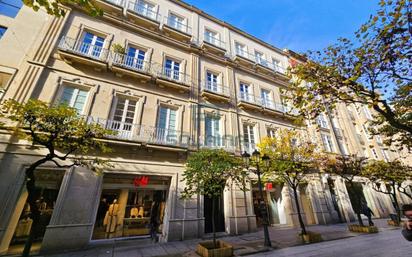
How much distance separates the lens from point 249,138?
12.8 meters

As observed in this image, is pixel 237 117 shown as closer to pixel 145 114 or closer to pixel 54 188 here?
pixel 145 114

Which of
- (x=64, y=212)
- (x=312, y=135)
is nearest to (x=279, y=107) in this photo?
(x=312, y=135)

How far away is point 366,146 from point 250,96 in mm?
15411

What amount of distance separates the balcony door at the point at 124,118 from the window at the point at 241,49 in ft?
36.3

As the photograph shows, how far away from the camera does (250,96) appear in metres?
14.6

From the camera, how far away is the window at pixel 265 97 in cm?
1501

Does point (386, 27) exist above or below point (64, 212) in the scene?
above

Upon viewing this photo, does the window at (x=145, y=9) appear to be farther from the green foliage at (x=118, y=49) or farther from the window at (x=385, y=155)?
the window at (x=385, y=155)

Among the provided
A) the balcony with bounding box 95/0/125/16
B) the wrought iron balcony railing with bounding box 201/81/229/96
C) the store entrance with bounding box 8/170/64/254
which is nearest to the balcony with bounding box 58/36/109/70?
the balcony with bounding box 95/0/125/16

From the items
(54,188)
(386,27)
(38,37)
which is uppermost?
(38,37)

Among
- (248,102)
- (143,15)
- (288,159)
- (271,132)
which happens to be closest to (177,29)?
(143,15)

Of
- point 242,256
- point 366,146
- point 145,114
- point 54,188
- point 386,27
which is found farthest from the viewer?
point 366,146

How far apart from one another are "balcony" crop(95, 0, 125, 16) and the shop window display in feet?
34.7

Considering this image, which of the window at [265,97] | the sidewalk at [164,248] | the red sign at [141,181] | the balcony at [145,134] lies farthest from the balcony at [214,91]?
the sidewalk at [164,248]
